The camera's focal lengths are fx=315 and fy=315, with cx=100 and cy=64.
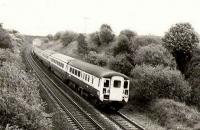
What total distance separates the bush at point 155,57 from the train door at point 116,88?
770 centimetres

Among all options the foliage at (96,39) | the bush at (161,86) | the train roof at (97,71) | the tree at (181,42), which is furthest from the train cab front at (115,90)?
the foliage at (96,39)

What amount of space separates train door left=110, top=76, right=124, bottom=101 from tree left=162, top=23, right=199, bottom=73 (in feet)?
40.0

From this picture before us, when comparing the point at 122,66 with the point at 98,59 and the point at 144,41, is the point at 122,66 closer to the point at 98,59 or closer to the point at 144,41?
the point at 98,59

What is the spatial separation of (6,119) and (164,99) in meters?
13.5

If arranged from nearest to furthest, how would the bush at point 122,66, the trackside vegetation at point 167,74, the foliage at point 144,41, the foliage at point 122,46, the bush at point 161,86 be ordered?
the trackside vegetation at point 167,74 < the bush at point 161,86 < the bush at point 122,66 < the foliage at point 144,41 < the foliage at point 122,46

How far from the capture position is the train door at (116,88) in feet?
72.8

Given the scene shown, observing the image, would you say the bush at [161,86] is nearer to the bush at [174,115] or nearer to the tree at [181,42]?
the bush at [174,115]

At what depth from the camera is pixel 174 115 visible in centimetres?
2142

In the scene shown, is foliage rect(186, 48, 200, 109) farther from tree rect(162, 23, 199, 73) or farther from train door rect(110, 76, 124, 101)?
train door rect(110, 76, 124, 101)

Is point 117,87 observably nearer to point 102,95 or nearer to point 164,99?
point 102,95

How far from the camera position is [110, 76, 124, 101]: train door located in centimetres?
2220

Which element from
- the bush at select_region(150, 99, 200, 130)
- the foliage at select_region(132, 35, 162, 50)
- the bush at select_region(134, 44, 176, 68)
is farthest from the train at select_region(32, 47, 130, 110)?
the foliage at select_region(132, 35, 162, 50)

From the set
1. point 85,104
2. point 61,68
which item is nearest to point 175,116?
Answer: point 85,104

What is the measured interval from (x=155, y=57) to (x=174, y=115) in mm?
9277
